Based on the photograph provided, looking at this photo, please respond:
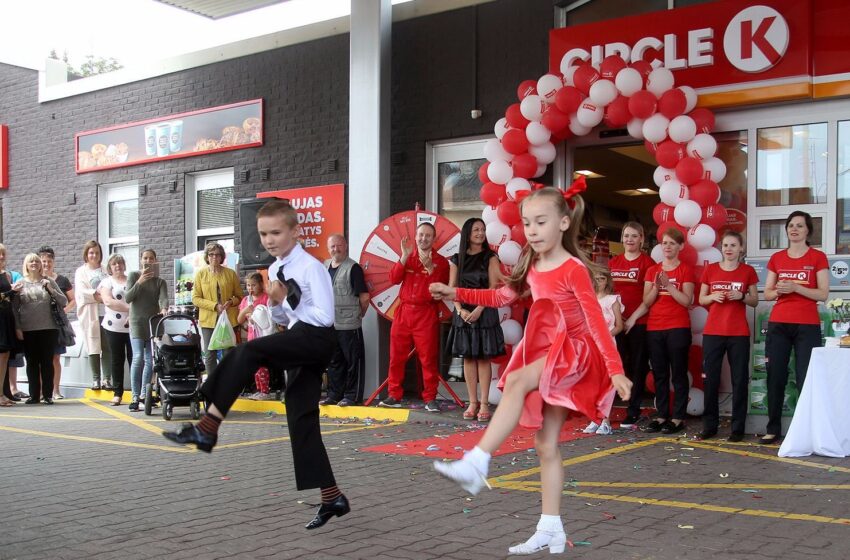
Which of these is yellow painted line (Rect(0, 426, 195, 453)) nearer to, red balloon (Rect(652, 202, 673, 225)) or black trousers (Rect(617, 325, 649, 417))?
black trousers (Rect(617, 325, 649, 417))

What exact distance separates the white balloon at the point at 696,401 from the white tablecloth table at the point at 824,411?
1.59m

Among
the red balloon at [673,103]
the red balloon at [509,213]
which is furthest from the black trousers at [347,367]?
the red balloon at [673,103]

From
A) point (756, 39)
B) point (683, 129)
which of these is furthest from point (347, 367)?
point (756, 39)

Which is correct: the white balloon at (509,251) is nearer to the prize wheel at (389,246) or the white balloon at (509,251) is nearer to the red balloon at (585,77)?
the prize wheel at (389,246)

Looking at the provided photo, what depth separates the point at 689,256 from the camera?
27.9 ft

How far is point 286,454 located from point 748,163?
5.57 meters

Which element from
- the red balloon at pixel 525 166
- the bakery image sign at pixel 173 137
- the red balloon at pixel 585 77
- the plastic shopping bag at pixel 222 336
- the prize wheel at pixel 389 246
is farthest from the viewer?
the bakery image sign at pixel 173 137

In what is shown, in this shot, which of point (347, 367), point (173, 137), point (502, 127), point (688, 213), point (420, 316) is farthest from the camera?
point (173, 137)

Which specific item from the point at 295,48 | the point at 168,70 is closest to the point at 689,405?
the point at 295,48

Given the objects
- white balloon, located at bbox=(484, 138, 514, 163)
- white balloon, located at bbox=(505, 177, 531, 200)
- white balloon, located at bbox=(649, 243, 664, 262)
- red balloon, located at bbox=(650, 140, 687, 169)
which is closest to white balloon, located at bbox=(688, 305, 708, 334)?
white balloon, located at bbox=(649, 243, 664, 262)

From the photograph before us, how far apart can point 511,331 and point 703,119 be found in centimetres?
291

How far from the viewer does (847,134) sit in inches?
345

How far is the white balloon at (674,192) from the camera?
27.8ft

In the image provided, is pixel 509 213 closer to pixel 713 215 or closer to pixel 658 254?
pixel 658 254
